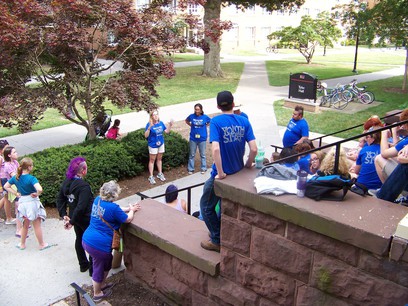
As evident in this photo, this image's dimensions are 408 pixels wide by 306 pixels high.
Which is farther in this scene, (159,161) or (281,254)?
(159,161)

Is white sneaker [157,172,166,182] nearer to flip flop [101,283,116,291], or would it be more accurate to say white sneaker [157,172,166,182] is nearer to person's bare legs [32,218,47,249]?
person's bare legs [32,218,47,249]

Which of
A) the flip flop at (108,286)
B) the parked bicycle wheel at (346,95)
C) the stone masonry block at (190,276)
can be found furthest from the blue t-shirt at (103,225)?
the parked bicycle wheel at (346,95)

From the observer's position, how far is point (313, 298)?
3.26 m

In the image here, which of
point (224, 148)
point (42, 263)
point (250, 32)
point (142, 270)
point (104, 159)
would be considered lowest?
point (42, 263)

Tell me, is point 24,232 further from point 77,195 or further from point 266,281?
point 266,281

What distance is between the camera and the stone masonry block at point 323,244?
9.73ft

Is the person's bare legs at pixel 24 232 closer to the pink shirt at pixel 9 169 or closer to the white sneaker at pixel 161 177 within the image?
the pink shirt at pixel 9 169

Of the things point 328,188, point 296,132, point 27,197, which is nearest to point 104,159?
point 27,197

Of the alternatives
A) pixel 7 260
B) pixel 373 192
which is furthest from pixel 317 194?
pixel 7 260

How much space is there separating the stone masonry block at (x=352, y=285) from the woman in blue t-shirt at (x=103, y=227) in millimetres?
2274

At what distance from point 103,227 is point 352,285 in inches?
108

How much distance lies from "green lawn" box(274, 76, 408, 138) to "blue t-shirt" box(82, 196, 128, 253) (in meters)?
9.18

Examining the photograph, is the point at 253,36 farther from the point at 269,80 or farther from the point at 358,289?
the point at 358,289

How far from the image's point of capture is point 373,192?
4754 millimetres
